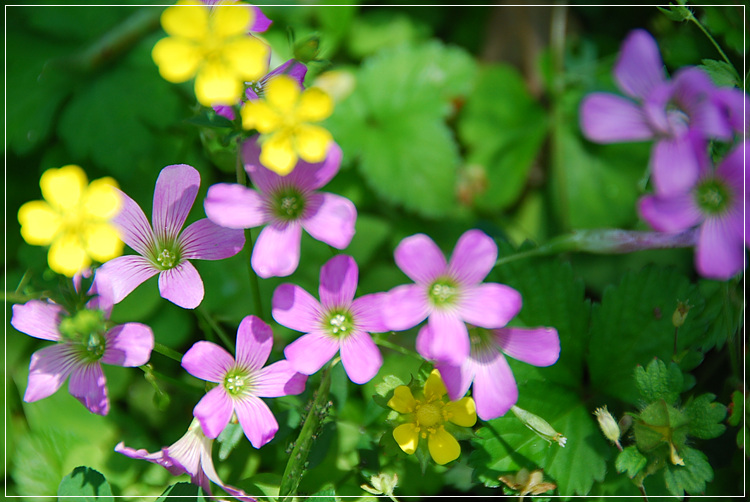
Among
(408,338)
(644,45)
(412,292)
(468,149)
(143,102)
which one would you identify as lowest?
(408,338)

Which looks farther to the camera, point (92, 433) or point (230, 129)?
point (92, 433)

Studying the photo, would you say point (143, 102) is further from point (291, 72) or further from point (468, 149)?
point (468, 149)

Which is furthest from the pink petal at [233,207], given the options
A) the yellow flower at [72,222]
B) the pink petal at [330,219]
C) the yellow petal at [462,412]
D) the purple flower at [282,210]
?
the yellow petal at [462,412]

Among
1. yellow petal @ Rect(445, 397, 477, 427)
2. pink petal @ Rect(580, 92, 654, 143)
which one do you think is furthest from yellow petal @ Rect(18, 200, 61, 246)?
pink petal @ Rect(580, 92, 654, 143)

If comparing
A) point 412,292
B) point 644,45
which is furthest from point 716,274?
point 412,292

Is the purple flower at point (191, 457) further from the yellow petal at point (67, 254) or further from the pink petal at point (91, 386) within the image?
the yellow petal at point (67, 254)

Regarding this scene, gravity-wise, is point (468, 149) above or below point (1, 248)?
above

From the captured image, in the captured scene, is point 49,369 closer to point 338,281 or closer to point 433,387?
point 338,281
